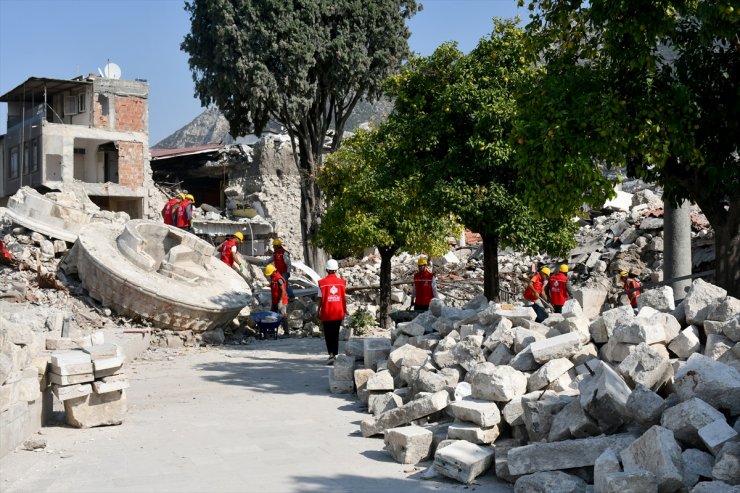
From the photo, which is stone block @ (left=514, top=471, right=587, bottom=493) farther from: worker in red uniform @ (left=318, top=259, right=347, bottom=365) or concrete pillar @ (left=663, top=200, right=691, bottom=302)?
concrete pillar @ (left=663, top=200, right=691, bottom=302)

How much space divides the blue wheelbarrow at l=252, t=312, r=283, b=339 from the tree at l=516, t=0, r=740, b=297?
7673 millimetres

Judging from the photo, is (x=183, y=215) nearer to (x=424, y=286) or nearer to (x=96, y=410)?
(x=424, y=286)

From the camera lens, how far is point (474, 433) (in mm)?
6621

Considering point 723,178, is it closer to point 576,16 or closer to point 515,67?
point 576,16

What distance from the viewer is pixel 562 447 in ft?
19.0

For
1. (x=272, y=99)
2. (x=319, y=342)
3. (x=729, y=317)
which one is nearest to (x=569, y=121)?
(x=729, y=317)

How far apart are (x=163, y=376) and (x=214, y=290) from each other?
13.9 feet

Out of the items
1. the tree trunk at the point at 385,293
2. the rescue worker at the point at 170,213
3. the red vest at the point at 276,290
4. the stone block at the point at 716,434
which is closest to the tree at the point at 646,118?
the stone block at the point at 716,434

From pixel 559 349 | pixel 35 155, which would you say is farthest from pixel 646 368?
pixel 35 155

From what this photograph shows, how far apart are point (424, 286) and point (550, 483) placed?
9.34 metres

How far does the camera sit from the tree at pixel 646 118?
343 inches

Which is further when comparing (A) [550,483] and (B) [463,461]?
(B) [463,461]

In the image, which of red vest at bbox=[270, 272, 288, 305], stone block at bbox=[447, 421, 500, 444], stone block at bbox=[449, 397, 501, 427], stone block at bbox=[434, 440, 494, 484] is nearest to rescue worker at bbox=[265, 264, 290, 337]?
red vest at bbox=[270, 272, 288, 305]

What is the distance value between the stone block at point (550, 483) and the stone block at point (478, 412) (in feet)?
3.13
